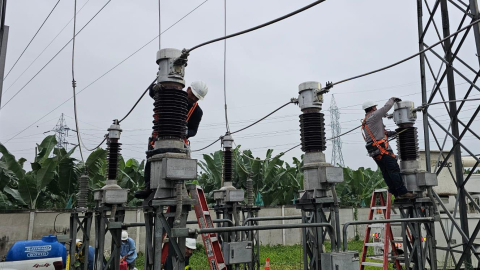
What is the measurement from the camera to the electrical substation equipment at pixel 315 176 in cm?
411

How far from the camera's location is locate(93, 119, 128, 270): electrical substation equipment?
193 inches

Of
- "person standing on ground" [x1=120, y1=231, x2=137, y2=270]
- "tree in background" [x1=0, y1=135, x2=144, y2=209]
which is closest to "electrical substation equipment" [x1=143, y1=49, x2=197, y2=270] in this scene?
"person standing on ground" [x1=120, y1=231, x2=137, y2=270]

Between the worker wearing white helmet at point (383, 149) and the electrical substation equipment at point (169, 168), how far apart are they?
3.14 meters

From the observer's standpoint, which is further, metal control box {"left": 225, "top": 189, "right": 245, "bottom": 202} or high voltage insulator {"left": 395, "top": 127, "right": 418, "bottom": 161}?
metal control box {"left": 225, "top": 189, "right": 245, "bottom": 202}

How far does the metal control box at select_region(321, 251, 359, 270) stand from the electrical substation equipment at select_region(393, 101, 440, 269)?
72.6 inches

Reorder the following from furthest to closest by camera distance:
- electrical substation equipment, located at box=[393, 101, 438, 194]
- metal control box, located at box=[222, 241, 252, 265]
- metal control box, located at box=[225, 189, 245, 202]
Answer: metal control box, located at box=[225, 189, 245, 202] → electrical substation equipment, located at box=[393, 101, 438, 194] → metal control box, located at box=[222, 241, 252, 265]

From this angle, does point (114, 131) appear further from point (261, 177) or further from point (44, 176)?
point (261, 177)

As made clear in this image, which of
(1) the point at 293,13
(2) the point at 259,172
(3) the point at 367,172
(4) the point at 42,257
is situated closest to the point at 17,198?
(4) the point at 42,257

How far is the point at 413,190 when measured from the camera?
17.7 ft

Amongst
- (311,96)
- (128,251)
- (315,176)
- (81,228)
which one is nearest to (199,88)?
(311,96)

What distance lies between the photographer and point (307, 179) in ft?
14.0

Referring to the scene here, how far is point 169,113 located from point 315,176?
1661mm

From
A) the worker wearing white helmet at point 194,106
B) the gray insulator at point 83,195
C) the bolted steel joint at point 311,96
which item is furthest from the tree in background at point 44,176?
the bolted steel joint at point 311,96

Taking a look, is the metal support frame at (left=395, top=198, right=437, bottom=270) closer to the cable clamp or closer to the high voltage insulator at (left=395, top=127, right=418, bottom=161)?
the high voltage insulator at (left=395, top=127, right=418, bottom=161)
